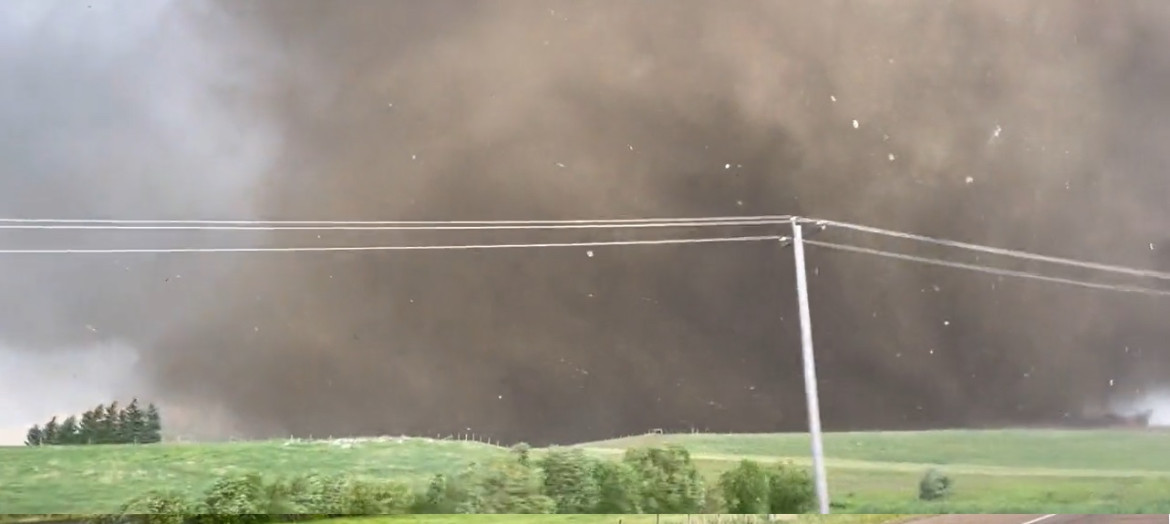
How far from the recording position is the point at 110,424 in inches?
135

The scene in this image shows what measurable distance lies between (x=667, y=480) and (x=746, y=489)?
0.34 metres

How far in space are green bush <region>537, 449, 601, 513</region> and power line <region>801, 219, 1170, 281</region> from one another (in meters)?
1.44

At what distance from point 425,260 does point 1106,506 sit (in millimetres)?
3129

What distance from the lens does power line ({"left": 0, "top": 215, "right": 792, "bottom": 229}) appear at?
3531mm

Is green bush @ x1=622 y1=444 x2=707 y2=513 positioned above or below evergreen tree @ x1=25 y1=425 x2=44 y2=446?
below

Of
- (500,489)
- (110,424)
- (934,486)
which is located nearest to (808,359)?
(934,486)

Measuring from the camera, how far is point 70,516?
334 cm

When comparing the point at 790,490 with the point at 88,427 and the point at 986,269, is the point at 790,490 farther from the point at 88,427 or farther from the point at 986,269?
the point at 88,427

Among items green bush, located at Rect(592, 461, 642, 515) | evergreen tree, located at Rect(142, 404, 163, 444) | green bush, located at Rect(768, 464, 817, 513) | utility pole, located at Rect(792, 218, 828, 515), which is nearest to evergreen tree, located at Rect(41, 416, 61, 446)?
evergreen tree, located at Rect(142, 404, 163, 444)

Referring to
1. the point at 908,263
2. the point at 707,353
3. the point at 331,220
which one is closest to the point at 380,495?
the point at 331,220

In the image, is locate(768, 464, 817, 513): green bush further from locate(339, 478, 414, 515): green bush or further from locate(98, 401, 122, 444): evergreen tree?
locate(98, 401, 122, 444): evergreen tree

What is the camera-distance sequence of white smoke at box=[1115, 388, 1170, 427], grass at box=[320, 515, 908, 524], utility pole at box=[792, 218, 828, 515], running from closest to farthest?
grass at box=[320, 515, 908, 524] → utility pole at box=[792, 218, 828, 515] → white smoke at box=[1115, 388, 1170, 427]

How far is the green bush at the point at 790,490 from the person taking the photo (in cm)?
339

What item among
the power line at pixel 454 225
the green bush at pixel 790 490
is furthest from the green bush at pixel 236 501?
the green bush at pixel 790 490
